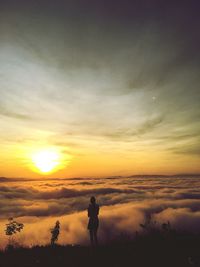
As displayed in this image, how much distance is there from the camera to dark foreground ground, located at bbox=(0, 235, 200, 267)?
10.9 meters

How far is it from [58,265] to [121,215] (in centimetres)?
14517

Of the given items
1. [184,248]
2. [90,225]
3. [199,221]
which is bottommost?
[199,221]

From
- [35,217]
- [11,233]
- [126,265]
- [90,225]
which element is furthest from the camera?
[35,217]

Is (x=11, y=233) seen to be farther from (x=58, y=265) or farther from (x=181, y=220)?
(x=181, y=220)

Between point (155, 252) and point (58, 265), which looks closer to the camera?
point (58, 265)

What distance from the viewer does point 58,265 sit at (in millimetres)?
11062

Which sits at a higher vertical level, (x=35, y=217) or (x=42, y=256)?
(x=42, y=256)

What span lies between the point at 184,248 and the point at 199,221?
121585 millimetres

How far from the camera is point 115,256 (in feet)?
39.9

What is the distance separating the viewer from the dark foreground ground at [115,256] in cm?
1086

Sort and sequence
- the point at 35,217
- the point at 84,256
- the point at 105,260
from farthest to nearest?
the point at 35,217
the point at 84,256
the point at 105,260

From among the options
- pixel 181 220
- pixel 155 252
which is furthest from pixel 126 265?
pixel 181 220

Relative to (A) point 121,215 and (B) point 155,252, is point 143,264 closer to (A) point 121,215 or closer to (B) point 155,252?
(B) point 155,252

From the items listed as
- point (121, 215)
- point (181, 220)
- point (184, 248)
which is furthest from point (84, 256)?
point (121, 215)
